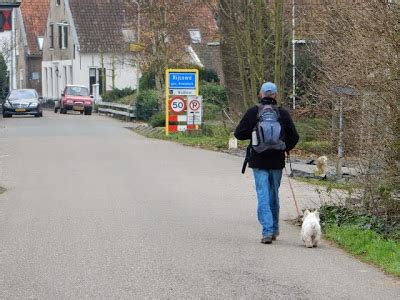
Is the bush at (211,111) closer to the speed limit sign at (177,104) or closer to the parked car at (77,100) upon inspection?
the speed limit sign at (177,104)

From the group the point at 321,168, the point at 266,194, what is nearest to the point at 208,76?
the point at 321,168

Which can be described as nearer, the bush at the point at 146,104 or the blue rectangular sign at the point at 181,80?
the blue rectangular sign at the point at 181,80

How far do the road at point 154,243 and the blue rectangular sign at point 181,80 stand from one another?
11.4 meters

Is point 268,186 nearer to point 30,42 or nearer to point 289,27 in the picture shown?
point 289,27

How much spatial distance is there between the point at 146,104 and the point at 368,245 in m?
35.0

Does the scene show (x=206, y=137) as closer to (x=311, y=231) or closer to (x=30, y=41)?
(x=311, y=231)

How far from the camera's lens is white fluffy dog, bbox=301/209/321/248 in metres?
10.9

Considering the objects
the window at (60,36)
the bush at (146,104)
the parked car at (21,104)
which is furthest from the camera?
Answer: the window at (60,36)

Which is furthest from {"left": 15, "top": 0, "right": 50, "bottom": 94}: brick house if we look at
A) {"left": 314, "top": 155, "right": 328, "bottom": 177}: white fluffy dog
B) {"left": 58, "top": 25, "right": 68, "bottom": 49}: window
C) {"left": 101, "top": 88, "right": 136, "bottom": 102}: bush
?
{"left": 314, "top": 155, "right": 328, "bottom": 177}: white fluffy dog

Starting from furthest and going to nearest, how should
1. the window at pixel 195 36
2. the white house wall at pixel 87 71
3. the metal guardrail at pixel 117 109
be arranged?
the white house wall at pixel 87 71, the window at pixel 195 36, the metal guardrail at pixel 117 109

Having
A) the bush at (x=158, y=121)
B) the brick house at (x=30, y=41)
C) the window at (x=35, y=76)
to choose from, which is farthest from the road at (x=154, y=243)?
the window at (x=35, y=76)

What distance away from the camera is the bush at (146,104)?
4484 centimetres

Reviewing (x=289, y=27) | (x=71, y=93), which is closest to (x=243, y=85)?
(x=289, y=27)

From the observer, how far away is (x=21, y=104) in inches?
2030
